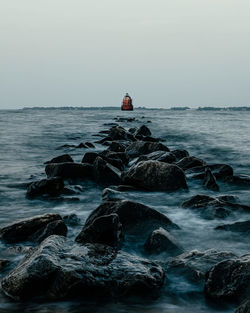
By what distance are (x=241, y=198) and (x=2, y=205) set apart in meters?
4.97

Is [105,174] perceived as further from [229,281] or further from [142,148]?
[229,281]

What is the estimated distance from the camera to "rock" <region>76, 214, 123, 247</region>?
15.5 feet

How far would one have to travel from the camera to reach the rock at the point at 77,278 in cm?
355

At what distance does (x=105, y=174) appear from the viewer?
30.1 ft

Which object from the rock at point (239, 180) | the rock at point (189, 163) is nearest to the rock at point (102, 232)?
the rock at point (239, 180)

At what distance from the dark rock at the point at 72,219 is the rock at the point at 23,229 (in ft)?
2.29

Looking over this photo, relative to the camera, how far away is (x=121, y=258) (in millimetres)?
4023

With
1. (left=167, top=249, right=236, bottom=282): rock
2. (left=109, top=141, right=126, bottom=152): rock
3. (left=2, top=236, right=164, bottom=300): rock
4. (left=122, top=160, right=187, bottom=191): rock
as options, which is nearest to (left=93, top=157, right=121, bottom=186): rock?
(left=122, top=160, right=187, bottom=191): rock

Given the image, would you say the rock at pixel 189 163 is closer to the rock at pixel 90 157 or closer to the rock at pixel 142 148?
the rock at pixel 90 157

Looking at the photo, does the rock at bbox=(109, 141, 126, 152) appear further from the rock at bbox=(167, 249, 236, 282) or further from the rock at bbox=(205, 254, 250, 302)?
the rock at bbox=(205, 254, 250, 302)

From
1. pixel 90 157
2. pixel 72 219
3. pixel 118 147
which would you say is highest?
pixel 90 157

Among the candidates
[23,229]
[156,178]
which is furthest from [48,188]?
[23,229]

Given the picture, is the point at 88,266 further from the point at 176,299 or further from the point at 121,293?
the point at 176,299

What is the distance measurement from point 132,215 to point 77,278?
2173mm
